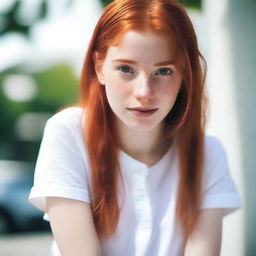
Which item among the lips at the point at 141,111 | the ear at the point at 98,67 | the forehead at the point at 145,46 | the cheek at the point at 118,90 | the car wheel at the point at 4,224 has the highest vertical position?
the forehead at the point at 145,46

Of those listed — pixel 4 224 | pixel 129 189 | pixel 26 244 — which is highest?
pixel 129 189

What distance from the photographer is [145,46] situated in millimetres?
1696

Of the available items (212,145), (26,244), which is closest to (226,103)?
(212,145)

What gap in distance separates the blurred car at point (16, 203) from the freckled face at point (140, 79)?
6.53 m

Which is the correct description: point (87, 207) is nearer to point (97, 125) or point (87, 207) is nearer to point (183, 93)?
point (97, 125)

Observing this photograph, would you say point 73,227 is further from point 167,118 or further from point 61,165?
point 167,118

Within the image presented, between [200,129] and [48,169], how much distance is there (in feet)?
2.03

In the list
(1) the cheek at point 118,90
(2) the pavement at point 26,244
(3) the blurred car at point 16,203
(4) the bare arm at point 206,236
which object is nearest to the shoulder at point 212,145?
(4) the bare arm at point 206,236

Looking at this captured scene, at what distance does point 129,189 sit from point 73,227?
0.27m

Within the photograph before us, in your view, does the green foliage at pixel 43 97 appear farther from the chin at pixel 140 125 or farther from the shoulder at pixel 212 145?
the chin at pixel 140 125

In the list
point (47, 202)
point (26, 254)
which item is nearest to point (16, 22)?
point (47, 202)

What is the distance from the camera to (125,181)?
6.34 ft

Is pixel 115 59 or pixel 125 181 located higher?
pixel 115 59

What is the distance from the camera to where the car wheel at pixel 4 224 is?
26.7 feet
